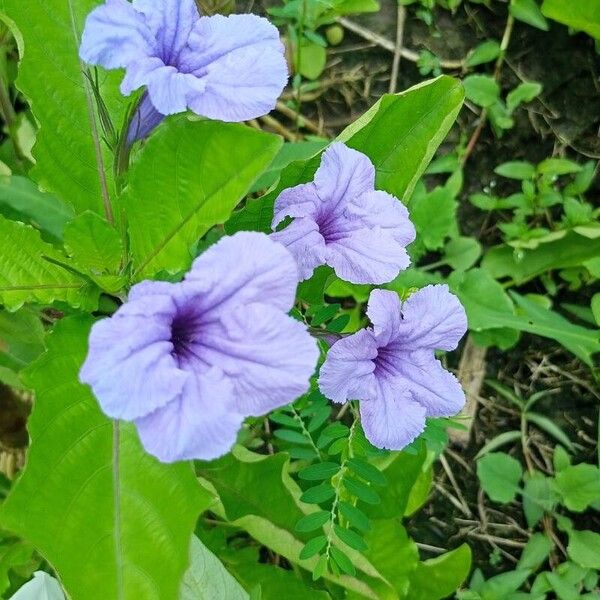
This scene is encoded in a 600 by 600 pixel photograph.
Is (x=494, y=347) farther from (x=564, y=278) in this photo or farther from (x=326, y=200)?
(x=326, y=200)

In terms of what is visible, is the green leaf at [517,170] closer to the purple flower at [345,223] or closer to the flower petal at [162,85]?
the purple flower at [345,223]

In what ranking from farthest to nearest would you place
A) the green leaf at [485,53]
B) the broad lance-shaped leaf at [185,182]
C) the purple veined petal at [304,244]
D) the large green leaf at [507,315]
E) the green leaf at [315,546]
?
the green leaf at [485,53] → the large green leaf at [507,315] → the green leaf at [315,546] → the purple veined petal at [304,244] → the broad lance-shaped leaf at [185,182]

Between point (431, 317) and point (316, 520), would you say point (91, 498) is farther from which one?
point (431, 317)

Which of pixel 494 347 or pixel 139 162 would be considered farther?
pixel 494 347

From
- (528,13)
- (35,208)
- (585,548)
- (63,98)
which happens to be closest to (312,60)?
(528,13)

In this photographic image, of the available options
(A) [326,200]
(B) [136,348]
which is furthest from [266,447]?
(B) [136,348]

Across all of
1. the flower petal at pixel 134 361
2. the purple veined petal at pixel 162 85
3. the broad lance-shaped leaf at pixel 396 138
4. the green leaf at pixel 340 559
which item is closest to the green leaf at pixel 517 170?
the broad lance-shaped leaf at pixel 396 138
